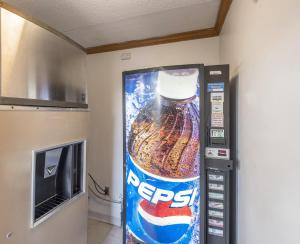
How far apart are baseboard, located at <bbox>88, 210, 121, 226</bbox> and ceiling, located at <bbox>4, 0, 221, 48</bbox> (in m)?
2.16

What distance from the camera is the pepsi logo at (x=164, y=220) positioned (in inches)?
55.6

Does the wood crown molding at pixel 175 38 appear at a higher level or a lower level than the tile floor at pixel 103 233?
higher

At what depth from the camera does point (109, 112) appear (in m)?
2.46

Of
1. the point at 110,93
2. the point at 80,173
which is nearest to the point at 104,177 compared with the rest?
the point at 80,173

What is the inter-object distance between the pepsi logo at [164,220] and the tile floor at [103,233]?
753 mm

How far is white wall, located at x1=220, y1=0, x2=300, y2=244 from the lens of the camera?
638 mm

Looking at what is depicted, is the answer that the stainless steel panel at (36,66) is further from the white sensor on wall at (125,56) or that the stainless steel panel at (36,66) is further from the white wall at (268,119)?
the white wall at (268,119)

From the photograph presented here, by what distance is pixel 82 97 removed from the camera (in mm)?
1593

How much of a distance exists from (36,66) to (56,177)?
804mm

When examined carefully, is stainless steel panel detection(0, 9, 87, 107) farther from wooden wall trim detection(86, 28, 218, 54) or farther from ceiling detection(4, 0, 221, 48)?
wooden wall trim detection(86, 28, 218, 54)

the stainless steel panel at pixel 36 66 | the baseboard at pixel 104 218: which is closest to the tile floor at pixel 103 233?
the baseboard at pixel 104 218

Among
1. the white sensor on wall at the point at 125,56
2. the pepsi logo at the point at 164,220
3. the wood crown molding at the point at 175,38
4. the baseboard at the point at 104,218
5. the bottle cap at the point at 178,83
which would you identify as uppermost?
the wood crown molding at the point at 175,38

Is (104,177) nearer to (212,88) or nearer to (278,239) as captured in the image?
(212,88)

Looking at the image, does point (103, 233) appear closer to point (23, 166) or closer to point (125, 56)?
point (23, 166)
